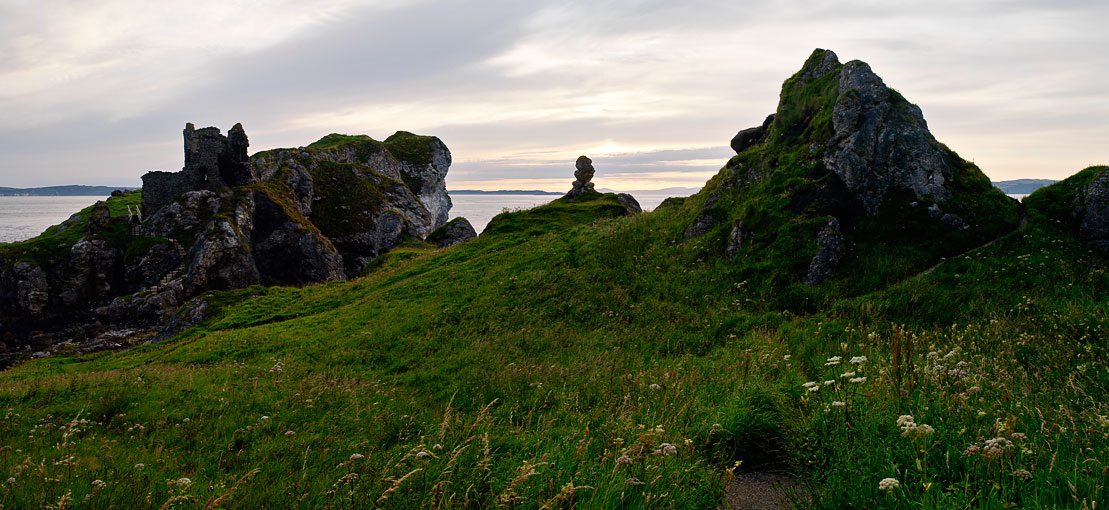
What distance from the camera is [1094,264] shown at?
1228 centimetres

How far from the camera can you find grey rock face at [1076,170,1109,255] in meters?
12.9

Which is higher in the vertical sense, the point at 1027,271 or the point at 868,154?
the point at 868,154

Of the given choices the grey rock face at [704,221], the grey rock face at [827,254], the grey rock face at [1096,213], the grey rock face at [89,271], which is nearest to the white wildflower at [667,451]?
the grey rock face at [827,254]

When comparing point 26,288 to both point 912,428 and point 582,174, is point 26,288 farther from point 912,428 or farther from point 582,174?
point 912,428

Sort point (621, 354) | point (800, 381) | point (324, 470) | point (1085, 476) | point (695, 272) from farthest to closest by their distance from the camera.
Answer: point (695, 272) → point (621, 354) → point (800, 381) → point (324, 470) → point (1085, 476)

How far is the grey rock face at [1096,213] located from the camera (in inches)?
509

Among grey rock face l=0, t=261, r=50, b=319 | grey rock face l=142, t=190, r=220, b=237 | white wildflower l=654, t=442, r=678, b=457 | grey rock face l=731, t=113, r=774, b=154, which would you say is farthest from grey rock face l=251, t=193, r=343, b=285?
white wildflower l=654, t=442, r=678, b=457

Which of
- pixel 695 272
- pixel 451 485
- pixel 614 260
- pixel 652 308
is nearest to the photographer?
pixel 451 485

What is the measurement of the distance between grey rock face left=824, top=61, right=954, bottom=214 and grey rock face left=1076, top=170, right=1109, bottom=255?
3.13 meters

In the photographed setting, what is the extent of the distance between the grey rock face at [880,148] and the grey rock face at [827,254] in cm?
198

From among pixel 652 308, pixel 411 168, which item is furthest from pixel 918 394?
pixel 411 168

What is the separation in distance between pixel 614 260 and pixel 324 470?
1631 cm

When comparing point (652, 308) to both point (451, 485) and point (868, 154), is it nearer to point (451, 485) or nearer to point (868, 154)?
point (868, 154)

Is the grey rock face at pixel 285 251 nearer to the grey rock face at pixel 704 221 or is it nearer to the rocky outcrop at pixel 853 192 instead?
the grey rock face at pixel 704 221
